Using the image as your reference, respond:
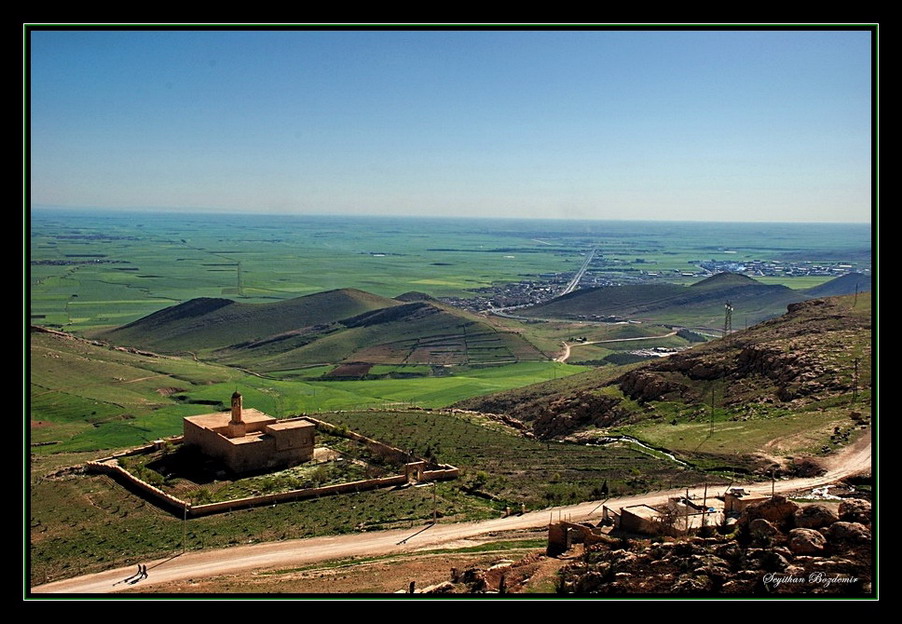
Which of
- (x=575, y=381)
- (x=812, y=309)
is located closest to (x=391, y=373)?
(x=575, y=381)

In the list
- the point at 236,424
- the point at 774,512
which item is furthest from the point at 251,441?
the point at 774,512

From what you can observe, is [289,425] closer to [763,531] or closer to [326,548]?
[326,548]

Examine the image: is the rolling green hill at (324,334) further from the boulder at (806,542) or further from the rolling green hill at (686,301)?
the boulder at (806,542)

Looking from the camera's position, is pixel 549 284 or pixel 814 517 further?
pixel 549 284
